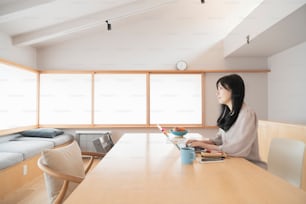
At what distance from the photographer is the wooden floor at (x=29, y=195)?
2800 mm

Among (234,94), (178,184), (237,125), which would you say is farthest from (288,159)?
(178,184)

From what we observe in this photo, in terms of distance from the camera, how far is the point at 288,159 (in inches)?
65.4

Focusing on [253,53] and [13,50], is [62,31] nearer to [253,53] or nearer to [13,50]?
[13,50]

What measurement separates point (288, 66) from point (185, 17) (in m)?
2.27

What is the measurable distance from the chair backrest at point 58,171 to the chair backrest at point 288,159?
133 centimetres

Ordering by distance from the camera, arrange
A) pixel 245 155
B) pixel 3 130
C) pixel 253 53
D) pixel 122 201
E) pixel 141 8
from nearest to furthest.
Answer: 1. pixel 122 201
2. pixel 245 155
3. pixel 3 130
4. pixel 141 8
5. pixel 253 53

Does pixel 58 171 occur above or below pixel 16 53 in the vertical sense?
below

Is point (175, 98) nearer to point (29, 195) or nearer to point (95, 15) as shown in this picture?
point (95, 15)

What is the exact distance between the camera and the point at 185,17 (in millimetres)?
5277

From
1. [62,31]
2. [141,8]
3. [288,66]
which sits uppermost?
[141,8]

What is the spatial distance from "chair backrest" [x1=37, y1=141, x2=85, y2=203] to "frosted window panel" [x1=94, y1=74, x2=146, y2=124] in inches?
139

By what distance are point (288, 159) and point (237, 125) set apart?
1.29 feet

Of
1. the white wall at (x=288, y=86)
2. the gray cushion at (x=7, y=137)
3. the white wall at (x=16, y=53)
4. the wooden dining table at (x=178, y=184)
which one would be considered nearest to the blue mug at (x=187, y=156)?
the wooden dining table at (x=178, y=184)

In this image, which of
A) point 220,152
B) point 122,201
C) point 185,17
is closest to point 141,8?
point 185,17
